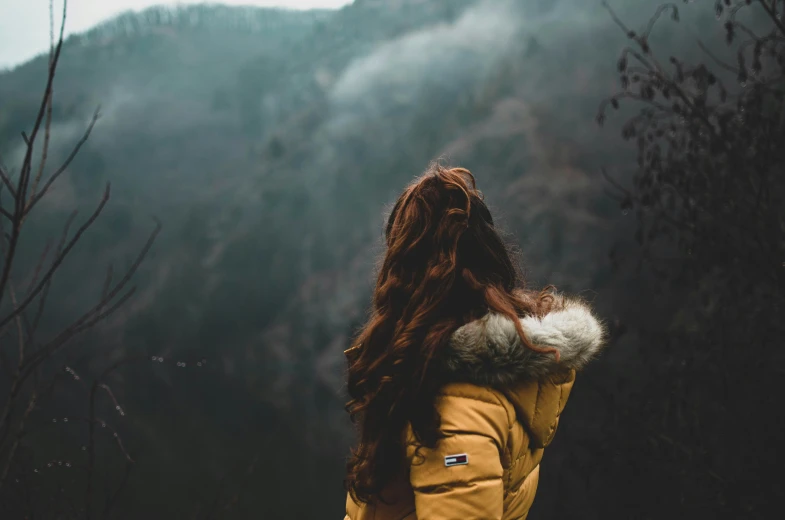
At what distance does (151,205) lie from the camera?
7.90 metres

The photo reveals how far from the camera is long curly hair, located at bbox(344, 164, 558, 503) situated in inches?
29.5

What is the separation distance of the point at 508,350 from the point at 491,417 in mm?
85

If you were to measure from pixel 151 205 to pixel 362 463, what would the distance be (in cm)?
789

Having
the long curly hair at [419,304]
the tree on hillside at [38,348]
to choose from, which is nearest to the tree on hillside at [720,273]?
the long curly hair at [419,304]

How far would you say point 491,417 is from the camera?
696 mm

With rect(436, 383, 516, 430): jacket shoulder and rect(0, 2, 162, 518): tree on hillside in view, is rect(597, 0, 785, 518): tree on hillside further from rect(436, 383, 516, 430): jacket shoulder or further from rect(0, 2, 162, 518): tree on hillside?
rect(0, 2, 162, 518): tree on hillside

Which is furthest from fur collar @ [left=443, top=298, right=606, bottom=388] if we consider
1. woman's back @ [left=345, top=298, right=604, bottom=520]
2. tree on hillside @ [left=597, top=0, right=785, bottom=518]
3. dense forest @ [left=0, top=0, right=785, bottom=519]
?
dense forest @ [left=0, top=0, right=785, bottom=519]

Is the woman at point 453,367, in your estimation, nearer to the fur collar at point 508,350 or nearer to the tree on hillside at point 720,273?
the fur collar at point 508,350

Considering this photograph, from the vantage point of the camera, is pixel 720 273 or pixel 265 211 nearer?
pixel 720 273

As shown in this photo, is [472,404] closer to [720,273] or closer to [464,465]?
[464,465]

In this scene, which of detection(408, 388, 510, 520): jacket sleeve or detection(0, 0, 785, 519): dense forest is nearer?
detection(408, 388, 510, 520): jacket sleeve

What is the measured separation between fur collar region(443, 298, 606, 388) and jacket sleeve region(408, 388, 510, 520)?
3cm

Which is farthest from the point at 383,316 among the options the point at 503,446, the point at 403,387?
the point at 503,446

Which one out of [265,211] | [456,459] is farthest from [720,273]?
[265,211]
